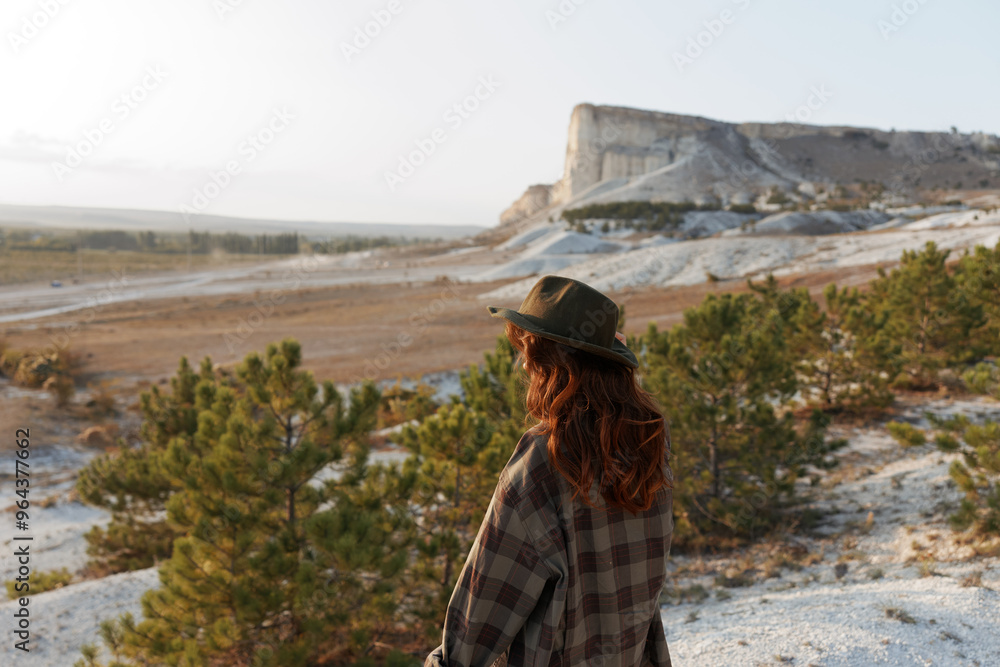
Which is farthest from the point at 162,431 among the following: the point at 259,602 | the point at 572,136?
the point at 572,136

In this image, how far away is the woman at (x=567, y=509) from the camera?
1.45m

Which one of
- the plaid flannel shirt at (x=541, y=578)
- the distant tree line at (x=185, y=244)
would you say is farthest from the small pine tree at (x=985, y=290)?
the distant tree line at (x=185, y=244)

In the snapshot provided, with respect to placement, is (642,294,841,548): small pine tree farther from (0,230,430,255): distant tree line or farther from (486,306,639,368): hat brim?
(0,230,430,255): distant tree line

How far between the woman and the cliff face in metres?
77.8

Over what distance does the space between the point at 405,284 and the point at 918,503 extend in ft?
111

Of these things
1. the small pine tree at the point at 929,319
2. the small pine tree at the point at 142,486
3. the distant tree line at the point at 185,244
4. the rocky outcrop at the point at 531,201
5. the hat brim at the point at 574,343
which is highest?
the rocky outcrop at the point at 531,201

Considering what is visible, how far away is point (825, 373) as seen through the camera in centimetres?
997

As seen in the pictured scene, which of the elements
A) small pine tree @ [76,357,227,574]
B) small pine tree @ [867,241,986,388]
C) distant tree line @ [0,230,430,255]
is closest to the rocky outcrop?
distant tree line @ [0,230,430,255]

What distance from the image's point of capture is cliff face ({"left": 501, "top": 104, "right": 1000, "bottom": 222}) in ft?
263

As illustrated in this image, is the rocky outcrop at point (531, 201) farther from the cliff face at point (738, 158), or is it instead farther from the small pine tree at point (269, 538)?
the small pine tree at point (269, 538)

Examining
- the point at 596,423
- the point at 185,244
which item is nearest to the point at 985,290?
the point at 596,423

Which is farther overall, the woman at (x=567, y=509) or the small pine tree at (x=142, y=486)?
the small pine tree at (x=142, y=486)

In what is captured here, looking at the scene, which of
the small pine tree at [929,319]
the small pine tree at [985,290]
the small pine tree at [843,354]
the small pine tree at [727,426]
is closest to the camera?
the small pine tree at [727,426]

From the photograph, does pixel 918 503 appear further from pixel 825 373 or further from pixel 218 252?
pixel 218 252
